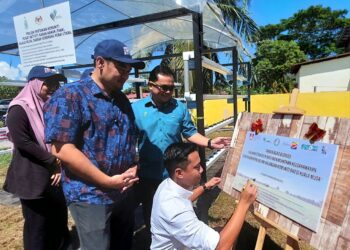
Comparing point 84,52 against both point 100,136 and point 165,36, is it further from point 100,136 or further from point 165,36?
point 100,136

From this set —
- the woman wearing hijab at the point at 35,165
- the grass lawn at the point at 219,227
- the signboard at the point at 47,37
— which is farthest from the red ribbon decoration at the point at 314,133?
the signboard at the point at 47,37

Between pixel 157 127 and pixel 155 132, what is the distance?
4cm

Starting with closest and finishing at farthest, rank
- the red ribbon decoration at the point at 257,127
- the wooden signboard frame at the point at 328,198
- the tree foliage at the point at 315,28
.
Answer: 1. the wooden signboard frame at the point at 328,198
2. the red ribbon decoration at the point at 257,127
3. the tree foliage at the point at 315,28

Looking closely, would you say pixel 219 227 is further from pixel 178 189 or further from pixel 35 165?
pixel 35 165

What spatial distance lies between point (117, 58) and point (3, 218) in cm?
372

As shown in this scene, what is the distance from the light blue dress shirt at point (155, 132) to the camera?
2742 mm

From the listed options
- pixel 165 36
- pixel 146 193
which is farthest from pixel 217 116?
pixel 146 193

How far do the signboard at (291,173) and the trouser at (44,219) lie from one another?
1549 mm

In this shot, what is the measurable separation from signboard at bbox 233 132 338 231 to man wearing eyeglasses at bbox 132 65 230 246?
483 mm

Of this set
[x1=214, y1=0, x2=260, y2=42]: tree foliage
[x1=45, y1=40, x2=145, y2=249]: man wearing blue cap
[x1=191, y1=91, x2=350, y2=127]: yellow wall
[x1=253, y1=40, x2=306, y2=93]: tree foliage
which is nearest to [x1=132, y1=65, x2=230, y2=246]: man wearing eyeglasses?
[x1=45, y1=40, x2=145, y2=249]: man wearing blue cap

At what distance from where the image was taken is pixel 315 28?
3753cm

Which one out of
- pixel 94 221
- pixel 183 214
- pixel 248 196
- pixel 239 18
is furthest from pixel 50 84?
pixel 239 18

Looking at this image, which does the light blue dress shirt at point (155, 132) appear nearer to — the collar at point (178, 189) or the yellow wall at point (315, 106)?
the collar at point (178, 189)

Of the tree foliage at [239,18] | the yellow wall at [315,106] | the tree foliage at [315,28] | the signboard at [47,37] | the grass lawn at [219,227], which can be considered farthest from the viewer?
the tree foliage at [315,28]
